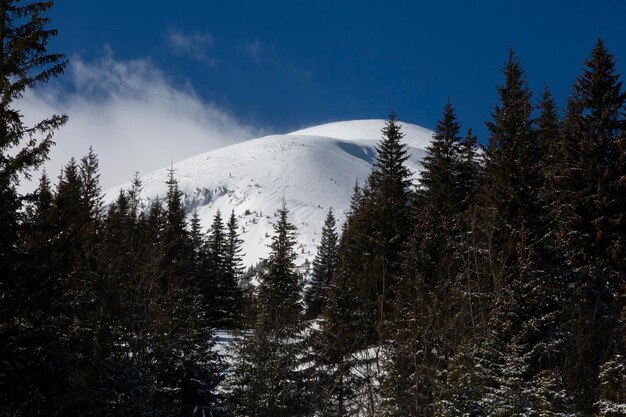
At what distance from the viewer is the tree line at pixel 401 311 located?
12.1 meters

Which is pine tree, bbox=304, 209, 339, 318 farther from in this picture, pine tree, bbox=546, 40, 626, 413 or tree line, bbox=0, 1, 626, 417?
pine tree, bbox=546, 40, 626, 413

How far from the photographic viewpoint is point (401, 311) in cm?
1942

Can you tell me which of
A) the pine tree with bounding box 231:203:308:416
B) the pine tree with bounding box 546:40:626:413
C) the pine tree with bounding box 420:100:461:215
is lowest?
the pine tree with bounding box 231:203:308:416

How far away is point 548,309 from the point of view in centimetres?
1493

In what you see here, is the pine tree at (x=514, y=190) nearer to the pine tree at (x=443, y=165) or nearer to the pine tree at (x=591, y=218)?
the pine tree at (x=591, y=218)

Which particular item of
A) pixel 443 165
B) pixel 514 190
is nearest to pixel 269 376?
pixel 514 190

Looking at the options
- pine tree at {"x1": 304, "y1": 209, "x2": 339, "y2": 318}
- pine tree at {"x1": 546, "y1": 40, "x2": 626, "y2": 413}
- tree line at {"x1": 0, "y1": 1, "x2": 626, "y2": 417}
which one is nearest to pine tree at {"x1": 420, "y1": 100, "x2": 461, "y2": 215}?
tree line at {"x1": 0, "y1": 1, "x2": 626, "y2": 417}

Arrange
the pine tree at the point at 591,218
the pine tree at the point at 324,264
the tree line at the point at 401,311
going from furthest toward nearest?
the pine tree at the point at 324,264 → the pine tree at the point at 591,218 → the tree line at the point at 401,311

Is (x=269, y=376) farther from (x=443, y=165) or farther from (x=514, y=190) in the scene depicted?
(x=443, y=165)

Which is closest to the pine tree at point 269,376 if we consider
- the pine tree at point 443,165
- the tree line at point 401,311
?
the tree line at point 401,311

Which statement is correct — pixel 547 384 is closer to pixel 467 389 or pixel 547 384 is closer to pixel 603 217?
pixel 467 389

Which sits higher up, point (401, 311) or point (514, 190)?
point (514, 190)

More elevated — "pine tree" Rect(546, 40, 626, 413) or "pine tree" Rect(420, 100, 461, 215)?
"pine tree" Rect(420, 100, 461, 215)

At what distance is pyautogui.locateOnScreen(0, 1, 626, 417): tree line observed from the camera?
39.7 feet
